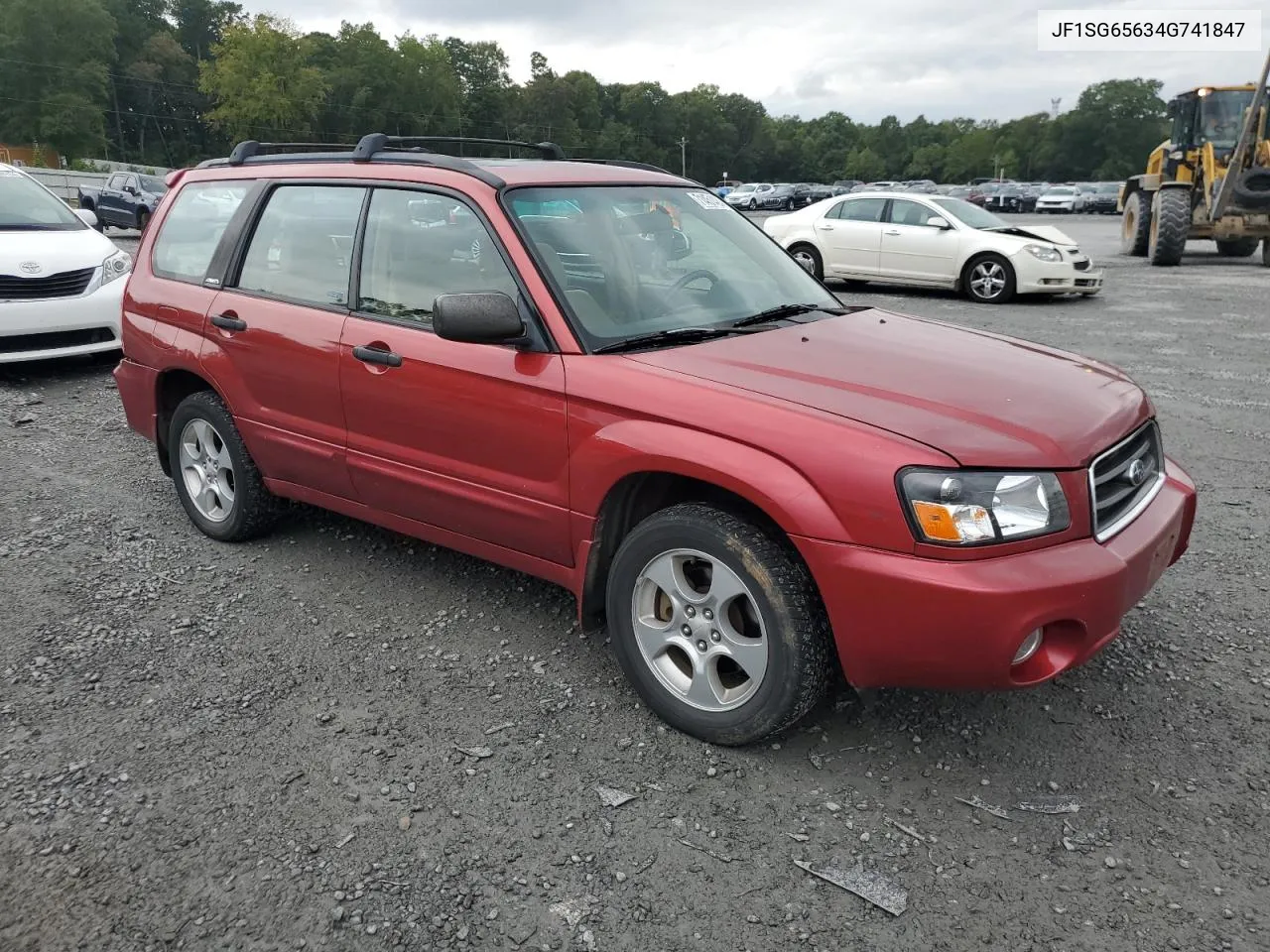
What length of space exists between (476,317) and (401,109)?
112 m

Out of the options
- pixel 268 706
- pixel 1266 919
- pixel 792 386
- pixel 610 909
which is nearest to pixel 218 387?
pixel 268 706

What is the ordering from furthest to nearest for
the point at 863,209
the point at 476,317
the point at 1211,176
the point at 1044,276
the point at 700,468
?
1. the point at 1211,176
2. the point at 863,209
3. the point at 1044,276
4. the point at 476,317
5. the point at 700,468

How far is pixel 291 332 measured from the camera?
13.1 ft

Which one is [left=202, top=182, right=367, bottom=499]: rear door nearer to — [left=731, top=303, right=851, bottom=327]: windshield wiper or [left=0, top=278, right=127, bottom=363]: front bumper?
[left=731, top=303, right=851, bottom=327]: windshield wiper

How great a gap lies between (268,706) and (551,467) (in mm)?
1247

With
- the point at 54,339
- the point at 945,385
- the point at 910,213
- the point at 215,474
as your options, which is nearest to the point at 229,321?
the point at 215,474

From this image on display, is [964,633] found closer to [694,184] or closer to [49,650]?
[694,184]

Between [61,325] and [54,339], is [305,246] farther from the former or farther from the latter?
[54,339]

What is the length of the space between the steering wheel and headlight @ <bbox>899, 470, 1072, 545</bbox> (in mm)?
1284

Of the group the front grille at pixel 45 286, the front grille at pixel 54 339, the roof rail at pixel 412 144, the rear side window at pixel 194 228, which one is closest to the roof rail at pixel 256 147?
the rear side window at pixel 194 228

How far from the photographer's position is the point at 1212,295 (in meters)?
13.5

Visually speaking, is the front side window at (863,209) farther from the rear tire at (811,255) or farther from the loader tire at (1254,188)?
the loader tire at (1254,188)

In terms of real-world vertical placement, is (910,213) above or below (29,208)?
below

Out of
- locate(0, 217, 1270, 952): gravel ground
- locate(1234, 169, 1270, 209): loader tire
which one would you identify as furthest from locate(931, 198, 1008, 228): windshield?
locate(0, 217, 1270, 952): gravel ground
